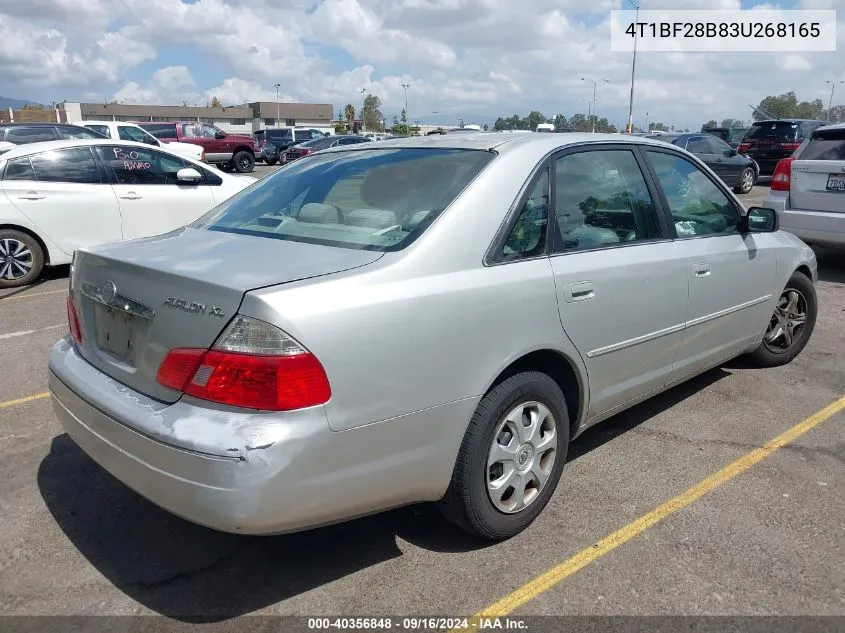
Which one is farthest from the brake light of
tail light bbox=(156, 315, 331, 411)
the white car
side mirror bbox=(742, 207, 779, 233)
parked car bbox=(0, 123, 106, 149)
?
parked car bbox=(0, 123, 106, 149)

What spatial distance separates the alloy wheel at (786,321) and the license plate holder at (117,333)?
4174 mm

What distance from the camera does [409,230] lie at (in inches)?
108

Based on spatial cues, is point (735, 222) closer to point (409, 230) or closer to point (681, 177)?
point (681, 177)

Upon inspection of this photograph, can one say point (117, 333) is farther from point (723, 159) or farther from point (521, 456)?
point (723, 159)

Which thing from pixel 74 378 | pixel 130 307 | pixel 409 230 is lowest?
pixel 74 378

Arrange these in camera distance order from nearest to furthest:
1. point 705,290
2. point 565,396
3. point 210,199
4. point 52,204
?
point 565,396, point 705,290, point 52,204, point 210,199

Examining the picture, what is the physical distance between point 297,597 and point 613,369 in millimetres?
1743

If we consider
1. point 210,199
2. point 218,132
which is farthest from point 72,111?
point 210,199

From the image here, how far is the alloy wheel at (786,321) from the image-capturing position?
4.95 m

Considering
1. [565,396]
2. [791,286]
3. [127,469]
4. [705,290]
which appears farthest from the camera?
[791,286]

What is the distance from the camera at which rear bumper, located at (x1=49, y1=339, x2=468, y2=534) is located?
2.19 metres

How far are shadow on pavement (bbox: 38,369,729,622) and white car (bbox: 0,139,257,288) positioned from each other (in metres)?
4.43

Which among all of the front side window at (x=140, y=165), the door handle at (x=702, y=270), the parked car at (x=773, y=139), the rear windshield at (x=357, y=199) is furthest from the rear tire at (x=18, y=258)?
the parked car at (x=773, y=139)

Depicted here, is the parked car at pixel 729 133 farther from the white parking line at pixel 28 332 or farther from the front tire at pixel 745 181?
the white parking line at pixel 28 332
